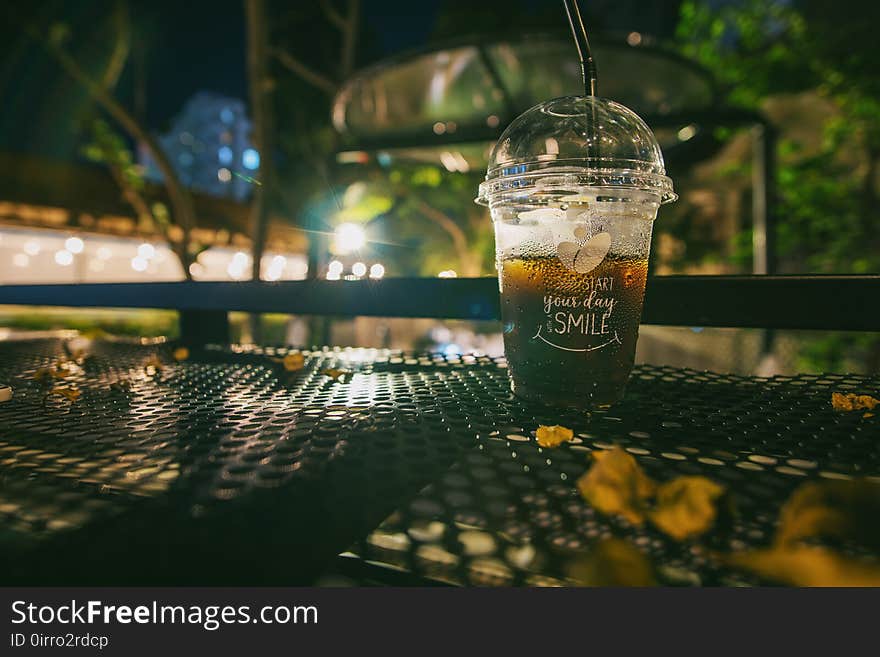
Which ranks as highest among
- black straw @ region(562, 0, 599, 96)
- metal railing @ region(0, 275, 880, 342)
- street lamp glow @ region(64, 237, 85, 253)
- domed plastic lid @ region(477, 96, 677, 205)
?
street lamp glow @ region(64, 237, 85, 253)

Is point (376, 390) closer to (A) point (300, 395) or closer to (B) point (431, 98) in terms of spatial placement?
(A) point (300, 395)

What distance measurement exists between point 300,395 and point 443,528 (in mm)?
578

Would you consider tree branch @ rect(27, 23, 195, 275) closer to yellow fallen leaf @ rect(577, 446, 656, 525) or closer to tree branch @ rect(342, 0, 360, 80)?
tree branch @ rect(342, 0, 360, 80)

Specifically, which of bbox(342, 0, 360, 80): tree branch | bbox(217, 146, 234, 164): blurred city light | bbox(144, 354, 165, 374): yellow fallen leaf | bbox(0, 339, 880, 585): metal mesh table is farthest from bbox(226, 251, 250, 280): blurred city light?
bbox(217, 146, 234, 164): blurred city light

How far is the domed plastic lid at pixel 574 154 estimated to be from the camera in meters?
0.92

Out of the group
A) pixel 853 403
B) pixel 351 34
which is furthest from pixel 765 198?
pixel 351 34

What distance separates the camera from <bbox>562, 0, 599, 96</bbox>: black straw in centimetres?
92

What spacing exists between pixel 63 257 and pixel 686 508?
62.4 ft

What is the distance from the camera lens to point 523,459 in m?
0.69

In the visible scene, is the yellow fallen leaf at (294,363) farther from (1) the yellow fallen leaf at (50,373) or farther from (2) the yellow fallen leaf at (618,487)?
(2) the yellow fallen leaf at (618,487)

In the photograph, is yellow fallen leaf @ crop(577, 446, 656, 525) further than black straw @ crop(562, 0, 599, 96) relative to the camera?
No

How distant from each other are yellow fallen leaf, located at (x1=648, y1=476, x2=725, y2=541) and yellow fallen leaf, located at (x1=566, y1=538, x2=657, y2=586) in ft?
0.18

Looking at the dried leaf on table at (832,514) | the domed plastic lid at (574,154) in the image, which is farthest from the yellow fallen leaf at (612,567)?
the domed plastic lid at (574,154)

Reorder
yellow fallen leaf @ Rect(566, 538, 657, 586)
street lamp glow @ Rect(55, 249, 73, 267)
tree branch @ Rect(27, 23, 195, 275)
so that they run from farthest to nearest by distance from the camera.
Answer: street lamp glow @ Rect(55, 249, 73, 267) → tree branch @ Rect(27, 23, 195, 275) → yellow fallen leaf @ Rect(566, 538, 657, 586)
